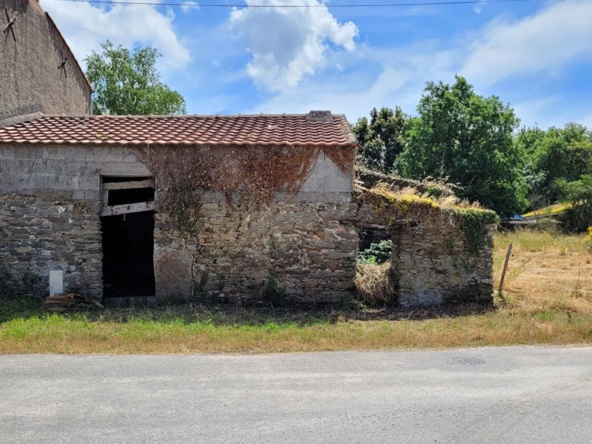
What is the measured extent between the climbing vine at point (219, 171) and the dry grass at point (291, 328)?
2.37 metres

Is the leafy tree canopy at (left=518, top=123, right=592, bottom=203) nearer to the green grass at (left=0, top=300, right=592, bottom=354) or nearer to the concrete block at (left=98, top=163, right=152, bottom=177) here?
the green grass at (left=0, top=300, right=592, bottom=354)

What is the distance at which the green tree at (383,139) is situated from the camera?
3036 cm

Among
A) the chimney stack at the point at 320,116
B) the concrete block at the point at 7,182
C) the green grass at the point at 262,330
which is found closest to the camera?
the green grass at the point at 262,330

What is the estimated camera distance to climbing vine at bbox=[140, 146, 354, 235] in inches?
373

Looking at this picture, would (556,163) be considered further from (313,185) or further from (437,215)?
(313,185)

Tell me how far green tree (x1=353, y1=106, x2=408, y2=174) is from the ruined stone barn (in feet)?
67.6

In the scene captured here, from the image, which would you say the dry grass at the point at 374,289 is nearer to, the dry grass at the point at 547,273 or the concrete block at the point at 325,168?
the concrete block at the point at 325,168

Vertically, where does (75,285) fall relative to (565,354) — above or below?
above

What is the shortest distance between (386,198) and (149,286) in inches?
265

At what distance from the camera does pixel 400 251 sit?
9.89 metres

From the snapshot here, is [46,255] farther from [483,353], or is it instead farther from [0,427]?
[483,353]

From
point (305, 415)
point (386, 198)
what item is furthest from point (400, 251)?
point (305, 415)

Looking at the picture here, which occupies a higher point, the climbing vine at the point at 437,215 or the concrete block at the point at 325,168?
the concrete block at the point at 325,168

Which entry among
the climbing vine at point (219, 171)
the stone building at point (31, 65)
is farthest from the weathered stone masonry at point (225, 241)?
the stone building at point (31, 65)
